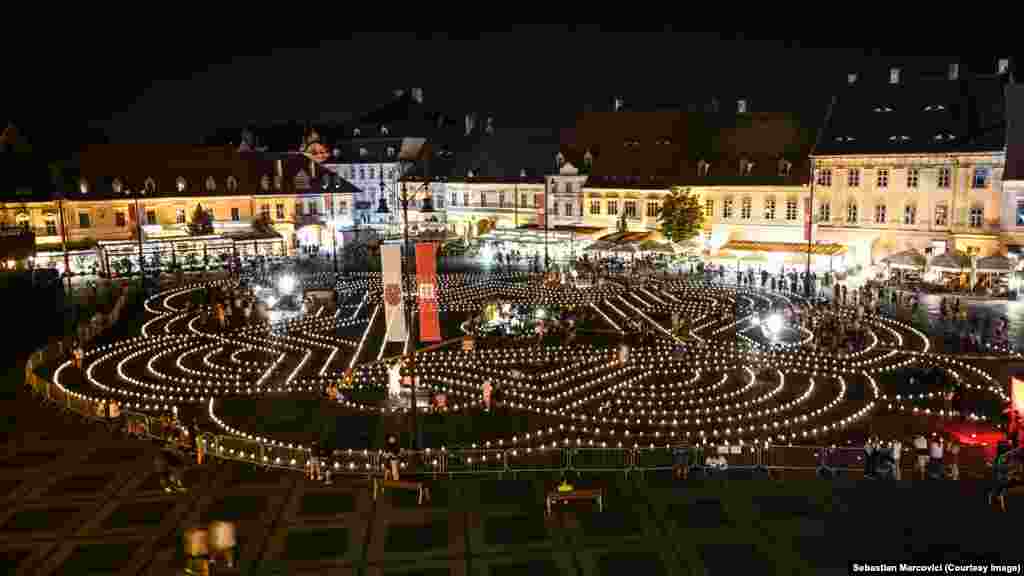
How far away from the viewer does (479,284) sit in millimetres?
52000

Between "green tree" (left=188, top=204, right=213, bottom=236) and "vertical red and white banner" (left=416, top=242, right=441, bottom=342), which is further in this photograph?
"green tree" (left=188, top=204, right=213, bottom=236)

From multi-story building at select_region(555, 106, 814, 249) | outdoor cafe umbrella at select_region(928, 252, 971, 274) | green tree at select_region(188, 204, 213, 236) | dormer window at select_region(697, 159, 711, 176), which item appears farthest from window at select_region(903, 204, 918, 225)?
green tree at select_region(188, 204, 213, 236)

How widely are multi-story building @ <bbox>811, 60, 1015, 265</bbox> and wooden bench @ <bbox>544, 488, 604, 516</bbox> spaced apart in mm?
38904

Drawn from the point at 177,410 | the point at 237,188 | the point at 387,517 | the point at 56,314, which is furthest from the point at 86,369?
the point at 237,188

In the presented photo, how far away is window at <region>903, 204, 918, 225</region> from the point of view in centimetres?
5028

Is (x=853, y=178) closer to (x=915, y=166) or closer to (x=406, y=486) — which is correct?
(x=915, y=166)

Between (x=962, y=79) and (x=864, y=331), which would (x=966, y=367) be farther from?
(x=962, y=79)

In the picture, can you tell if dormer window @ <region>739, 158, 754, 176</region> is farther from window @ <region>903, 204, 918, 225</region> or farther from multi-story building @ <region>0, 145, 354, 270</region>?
multi-story building @ <region>0, 145, 354, 270</region>

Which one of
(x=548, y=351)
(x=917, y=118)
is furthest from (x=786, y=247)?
(x=548, y=351)

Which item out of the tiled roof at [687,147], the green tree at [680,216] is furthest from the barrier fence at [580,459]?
the tiled roof at [687,147]

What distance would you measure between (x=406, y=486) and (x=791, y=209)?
44548 mm

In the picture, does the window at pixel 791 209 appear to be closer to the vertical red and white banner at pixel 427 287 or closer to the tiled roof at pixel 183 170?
the vertical red and white banner at pixel 427 287

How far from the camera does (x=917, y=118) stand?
5172 cm

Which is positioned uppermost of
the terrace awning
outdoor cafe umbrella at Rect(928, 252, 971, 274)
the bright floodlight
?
the terrace awning
